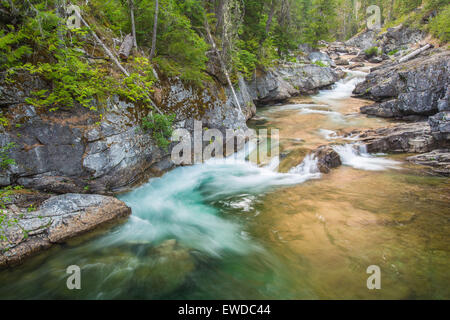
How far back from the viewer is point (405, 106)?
34.9 feet

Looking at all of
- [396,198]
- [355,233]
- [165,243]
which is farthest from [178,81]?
[396,198]

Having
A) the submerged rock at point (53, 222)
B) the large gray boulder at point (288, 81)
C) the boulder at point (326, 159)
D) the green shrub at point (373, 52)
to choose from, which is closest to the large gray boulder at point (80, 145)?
the submerged rock at point (53, 222)

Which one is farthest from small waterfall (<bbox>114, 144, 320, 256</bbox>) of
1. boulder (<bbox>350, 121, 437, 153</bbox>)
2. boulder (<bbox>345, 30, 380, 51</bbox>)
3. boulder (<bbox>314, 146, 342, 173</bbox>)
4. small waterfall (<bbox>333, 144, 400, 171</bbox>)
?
boulder (<bbox>345, 30, 380, 51</bbox>)

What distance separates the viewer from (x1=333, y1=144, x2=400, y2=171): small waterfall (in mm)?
6883

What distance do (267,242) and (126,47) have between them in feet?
20.2

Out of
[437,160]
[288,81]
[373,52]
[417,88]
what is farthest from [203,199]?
[373,52]

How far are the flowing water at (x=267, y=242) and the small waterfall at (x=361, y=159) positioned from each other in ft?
0.61

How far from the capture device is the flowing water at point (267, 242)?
2.91 m

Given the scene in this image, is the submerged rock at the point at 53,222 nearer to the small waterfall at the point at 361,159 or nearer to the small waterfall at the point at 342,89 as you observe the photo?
→ the small waterfall at the point at 361,159

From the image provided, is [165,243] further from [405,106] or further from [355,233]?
[405,106]

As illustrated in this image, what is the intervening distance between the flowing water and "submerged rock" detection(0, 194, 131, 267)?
192 millimetres

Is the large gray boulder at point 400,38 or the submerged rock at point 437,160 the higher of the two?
the large gray boulder at point 400,38

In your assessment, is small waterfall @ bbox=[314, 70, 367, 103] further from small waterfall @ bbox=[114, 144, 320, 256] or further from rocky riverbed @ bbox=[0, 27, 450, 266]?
small waterfall @ bbox=[114, 144, 320, 256]
